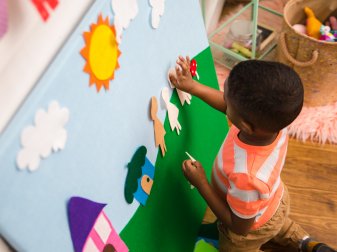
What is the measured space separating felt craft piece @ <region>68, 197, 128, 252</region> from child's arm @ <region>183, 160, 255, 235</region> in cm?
26

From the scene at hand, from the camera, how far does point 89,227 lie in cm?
71

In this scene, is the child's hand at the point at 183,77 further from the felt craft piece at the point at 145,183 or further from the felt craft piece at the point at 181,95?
the felt craft piece at the point at 145,183

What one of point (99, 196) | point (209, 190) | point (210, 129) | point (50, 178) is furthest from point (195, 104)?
point (50, 178)

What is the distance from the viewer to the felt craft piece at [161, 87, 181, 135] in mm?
946

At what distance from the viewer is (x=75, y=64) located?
0.64m

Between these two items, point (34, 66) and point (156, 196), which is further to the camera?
point (156, 196)

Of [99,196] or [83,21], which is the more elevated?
[83,21]

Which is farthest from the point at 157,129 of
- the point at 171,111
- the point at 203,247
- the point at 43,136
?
the point at 203,247

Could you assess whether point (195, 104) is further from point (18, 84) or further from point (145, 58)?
point (18, 84)

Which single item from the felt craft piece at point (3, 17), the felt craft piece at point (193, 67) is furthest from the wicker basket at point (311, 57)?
the felt craft piece at point (3, 17)

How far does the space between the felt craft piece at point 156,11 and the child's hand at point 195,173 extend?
34 cm

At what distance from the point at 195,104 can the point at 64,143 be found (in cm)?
53

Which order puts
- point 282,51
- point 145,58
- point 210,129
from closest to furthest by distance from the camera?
point 145,58 → point 210,129 → point 282,51

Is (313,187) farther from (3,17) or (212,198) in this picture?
(3,17)
